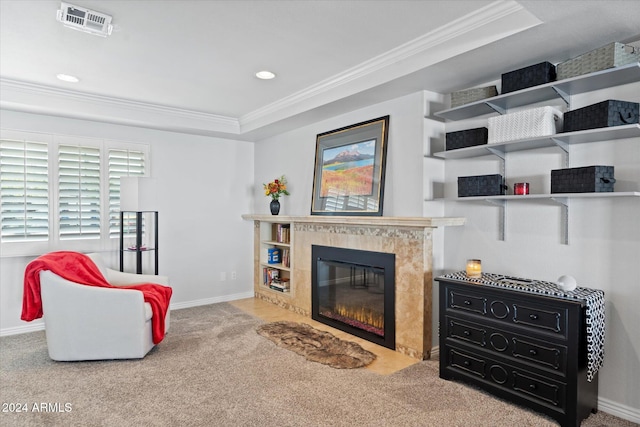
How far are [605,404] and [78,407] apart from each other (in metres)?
3.31

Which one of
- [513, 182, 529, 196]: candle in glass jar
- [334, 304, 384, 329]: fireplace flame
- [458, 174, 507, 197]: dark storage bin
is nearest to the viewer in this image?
[513, 182, 529, 196]: candle in glass jar

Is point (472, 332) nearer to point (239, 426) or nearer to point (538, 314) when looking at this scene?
point (538, 314)

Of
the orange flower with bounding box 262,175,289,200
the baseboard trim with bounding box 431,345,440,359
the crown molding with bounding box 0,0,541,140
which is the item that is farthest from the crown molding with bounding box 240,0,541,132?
the baseboard trim with bounding box 431,345,440,359

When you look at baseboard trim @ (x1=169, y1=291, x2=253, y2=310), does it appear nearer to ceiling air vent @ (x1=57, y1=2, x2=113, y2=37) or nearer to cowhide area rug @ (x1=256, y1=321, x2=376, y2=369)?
cowhide area rug @ (x1=256, y1=321, x2=376, y2=369)

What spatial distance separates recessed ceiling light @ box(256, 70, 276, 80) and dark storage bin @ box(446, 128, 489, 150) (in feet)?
5.25

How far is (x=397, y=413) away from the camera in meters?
2.41

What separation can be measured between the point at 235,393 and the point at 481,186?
→ 2280mm

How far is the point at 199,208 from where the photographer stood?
524 cm

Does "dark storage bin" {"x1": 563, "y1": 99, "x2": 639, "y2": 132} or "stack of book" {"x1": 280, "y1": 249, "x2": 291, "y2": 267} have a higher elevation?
"dark storage bin" {"x1": 563, "y1": 99, "x2": 639, "y2": 132}

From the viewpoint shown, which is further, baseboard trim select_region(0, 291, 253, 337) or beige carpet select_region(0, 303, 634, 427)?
baseboard trim select_region(0, 291, 253, 337)

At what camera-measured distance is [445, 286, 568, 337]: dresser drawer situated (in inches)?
91.4

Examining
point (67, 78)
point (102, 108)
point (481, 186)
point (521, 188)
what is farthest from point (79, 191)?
point (521, 188)

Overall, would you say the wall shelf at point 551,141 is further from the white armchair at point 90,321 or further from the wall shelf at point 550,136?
the white armchair at point 90,321

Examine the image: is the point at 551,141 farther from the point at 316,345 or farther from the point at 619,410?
the point at 316,345
